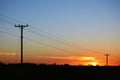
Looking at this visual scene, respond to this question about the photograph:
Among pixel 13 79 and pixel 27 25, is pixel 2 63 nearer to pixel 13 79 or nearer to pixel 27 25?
pixel 27 25

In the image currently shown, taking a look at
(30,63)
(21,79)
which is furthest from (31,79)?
(30,63)

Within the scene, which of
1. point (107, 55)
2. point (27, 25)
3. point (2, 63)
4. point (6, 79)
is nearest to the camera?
point (6, 79)

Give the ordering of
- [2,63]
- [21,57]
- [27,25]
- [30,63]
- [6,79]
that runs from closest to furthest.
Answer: [6,79] → [21,57] → [27,25] → [2,63] → [30,63]

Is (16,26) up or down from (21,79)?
up

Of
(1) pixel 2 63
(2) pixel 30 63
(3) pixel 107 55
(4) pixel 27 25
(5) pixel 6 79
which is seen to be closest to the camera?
(5) pixel 6 79

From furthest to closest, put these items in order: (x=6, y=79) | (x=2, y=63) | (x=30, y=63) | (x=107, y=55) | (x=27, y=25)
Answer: (x=107, y=55) < (x=30, y=63) < (x=2, y=63) < (x=27, y=25) < (x=6, y=79)

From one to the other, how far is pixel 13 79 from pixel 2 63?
42281mm

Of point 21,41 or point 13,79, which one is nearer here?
point 13,79

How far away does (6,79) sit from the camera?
35750 mm

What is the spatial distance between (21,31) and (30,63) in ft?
89.1

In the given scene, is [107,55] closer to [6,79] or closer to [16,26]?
[16,26]

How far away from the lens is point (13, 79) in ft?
120

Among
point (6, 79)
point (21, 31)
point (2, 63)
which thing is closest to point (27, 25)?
point (21, 31)

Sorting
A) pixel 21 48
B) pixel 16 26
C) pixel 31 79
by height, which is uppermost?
pixel 16 26
